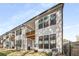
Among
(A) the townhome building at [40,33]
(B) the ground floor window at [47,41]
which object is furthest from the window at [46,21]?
(B) the ground floor window at [47,41]

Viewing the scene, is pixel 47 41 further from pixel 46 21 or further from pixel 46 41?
pixel 46 21

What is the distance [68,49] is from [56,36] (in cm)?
19

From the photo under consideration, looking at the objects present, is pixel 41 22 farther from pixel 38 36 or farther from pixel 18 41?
pixel 18 41

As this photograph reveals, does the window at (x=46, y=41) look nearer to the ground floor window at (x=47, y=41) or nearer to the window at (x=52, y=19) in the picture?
the ground floor window at (x=47, y=41)

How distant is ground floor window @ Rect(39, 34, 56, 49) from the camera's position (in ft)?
6.01

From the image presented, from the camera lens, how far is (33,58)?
1837 millimetres

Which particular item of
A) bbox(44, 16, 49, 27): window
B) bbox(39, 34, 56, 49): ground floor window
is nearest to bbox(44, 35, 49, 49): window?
bbox(39, 34, 56, 49): ground floor window

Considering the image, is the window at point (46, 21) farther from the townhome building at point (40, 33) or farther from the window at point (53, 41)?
the window at point (53, 41)

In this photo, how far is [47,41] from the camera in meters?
1.86

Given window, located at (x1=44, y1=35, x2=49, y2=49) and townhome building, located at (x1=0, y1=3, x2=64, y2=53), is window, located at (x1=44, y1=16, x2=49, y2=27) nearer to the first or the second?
townhome building, located at (x1=0, y1=3, x2=64, y2=53)

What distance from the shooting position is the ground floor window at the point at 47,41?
6.01 feet

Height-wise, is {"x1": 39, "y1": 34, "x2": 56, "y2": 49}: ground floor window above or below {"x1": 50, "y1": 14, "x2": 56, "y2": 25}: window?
below

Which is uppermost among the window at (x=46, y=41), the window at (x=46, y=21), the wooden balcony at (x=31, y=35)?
the window at (x=46, y=21)

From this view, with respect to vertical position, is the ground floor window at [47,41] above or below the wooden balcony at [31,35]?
below
